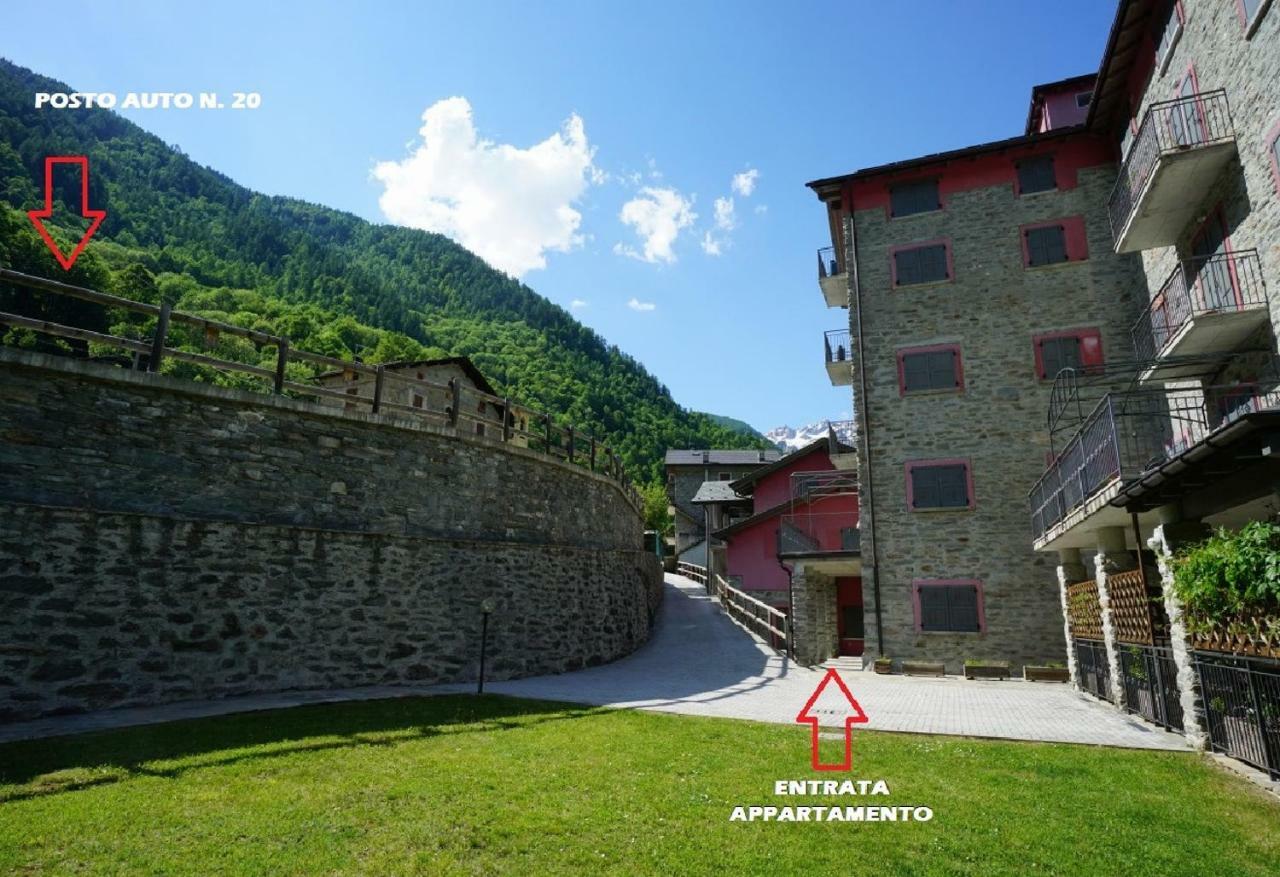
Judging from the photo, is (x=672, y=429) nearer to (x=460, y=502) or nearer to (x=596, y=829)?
(x=460, y=502)

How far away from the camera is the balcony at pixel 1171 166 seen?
503 inches

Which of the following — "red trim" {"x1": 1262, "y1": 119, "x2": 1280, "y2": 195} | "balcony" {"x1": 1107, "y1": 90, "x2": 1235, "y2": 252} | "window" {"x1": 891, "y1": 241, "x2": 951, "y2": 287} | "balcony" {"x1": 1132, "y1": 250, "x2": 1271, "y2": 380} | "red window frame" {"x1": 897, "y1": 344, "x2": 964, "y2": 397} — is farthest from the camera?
"window" {"x1": 891, "y1": 241, "x2": 951, "y2": 287}

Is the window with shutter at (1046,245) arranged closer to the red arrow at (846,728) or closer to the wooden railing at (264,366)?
the wooden railing at (264,366)

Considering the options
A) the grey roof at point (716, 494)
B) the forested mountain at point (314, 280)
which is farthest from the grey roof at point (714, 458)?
the forested mountain at point (314, 280)

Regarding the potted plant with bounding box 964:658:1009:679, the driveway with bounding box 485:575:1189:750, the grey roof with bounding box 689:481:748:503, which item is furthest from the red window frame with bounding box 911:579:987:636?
the grey roof with bounding box 689:481:748:503

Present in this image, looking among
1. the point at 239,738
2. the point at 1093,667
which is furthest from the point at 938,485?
the point at 239,738

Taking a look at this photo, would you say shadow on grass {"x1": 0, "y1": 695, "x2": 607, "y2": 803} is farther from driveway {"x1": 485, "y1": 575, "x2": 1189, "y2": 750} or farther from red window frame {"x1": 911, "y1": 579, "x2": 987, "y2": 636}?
red window frame {"x1": 911, "y1": 579, "x2": 987, "y2": 636}

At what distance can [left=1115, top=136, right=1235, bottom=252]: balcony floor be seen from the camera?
504 inches

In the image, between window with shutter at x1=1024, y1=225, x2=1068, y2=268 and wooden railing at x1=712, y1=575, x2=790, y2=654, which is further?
wooden railing at x1=712, y1=575, x2=790, y2=654

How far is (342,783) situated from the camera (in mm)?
6988

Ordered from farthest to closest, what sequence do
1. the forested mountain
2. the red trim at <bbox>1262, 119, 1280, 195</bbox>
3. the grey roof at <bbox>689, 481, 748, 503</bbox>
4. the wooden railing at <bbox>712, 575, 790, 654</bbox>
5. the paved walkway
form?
the forested mountain
the grey roof at <bbox>689, 481, 748, 503</bbox>
the wooden railing at <bbox>712, 575, 790, 654</bbox>
the red trim at <bbox>1262, 119, 1280, 195</bbox>
the paved walkway

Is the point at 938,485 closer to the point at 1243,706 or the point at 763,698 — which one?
the point at 763,698

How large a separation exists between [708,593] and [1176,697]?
25183 mm

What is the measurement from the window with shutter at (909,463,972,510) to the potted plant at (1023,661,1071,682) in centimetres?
440
